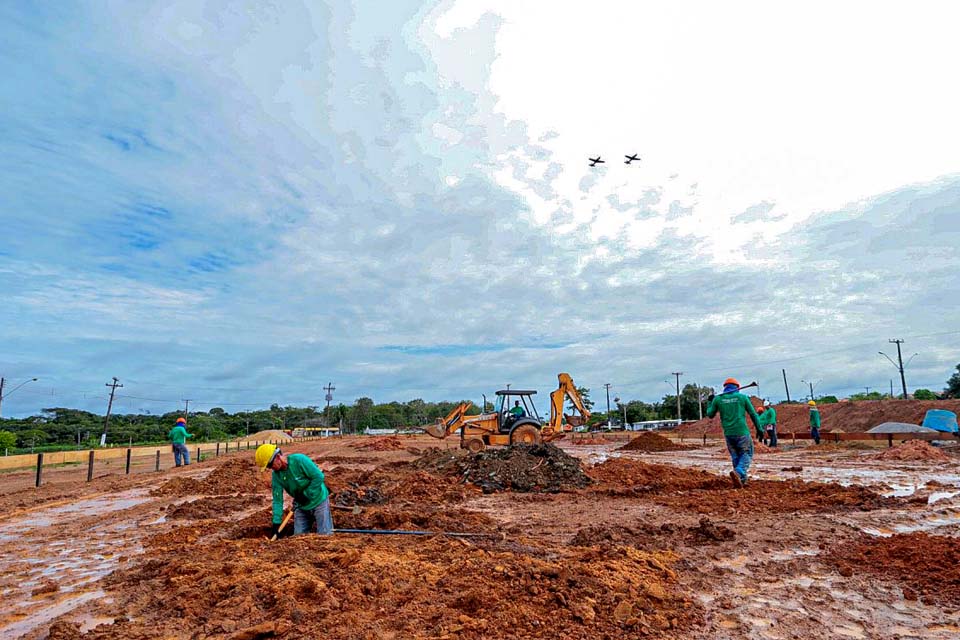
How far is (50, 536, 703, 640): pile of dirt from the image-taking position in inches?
154

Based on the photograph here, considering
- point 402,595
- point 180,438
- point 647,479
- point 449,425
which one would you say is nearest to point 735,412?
point 647,479

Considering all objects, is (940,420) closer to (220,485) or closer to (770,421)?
(770,421)

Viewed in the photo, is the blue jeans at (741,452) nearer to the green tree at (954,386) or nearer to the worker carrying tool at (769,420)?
the worker carrying tool at (769,420)

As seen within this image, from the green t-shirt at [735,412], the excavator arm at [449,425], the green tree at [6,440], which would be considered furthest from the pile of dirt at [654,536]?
the green tree at [6,440]

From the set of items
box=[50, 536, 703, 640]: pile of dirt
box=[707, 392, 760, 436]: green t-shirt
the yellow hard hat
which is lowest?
box=[50, 536, 703, 640]: pile of dirt

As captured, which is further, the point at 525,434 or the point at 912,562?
the point at 525,434

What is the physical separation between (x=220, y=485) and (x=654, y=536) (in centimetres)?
1075

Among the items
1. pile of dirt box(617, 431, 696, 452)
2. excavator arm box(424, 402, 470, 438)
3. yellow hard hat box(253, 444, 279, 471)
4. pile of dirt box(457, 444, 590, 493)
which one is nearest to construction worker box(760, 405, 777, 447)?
pile of dirt box(617, 431, 696, 452)

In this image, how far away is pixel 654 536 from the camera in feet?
21.6

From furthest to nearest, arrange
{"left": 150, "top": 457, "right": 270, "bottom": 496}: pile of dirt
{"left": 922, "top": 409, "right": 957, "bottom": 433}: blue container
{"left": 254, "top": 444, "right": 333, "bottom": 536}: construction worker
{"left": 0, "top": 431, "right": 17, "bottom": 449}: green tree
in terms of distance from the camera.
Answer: {"left": 0, "top": 431, "right": 17, "bottom": 449}: green tree < {"left": 922, "top": 409, "right": 957, "bottom": 433}: blue container < {"left": 150, "top": 457, "right": 270, "bottom": 496}: pile of dirt < {"left": 254, "top": 444, "right": 333, "bottom": 536}: construction worker

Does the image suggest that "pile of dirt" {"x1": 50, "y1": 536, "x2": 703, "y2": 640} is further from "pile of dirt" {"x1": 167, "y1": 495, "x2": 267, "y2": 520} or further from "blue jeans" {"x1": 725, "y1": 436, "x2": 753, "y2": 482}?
"blue jeans" {"x1": 725, "y1": 436, "x2": 753, "y2": 482}

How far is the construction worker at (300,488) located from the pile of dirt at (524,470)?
5719 millimetres

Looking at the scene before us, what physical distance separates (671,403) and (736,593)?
8097 cm

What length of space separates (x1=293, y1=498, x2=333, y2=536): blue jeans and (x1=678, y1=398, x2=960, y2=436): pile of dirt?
3398cm
